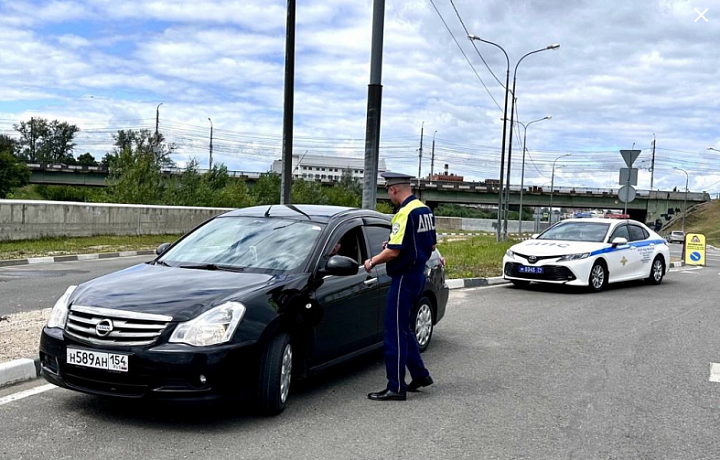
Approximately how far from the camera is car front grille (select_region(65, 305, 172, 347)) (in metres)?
4.73

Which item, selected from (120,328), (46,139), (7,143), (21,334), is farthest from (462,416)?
(46,139)

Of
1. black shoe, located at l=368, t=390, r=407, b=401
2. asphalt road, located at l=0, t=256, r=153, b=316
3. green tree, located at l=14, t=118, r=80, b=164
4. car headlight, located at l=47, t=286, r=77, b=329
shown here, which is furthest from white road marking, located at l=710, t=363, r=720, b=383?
green tree, located at l=14, t=118, r=80, b=164

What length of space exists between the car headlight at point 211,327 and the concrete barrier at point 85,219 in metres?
19.6

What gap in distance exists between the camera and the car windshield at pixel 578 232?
14723mm

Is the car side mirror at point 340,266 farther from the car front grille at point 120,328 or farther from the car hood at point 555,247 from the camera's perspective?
the car hood at point 555,247

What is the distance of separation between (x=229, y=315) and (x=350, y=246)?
192 cm

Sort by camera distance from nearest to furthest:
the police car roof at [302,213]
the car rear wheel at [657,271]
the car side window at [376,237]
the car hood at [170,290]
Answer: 1. the car hood at [170,290]
2. the police car roof at [302,213]
3. the car side window at [376,237]
4. the car rear wheel at [657,271]

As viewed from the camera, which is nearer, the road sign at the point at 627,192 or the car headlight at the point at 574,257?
the car headlight at the point at 574,257

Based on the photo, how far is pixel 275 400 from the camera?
5.09 meters

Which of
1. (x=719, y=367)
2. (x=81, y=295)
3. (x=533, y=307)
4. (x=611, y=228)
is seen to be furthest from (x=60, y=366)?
(x=611, y=228)

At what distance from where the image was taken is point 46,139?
112 m

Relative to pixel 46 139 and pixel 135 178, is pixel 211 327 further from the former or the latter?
pixel 46 139

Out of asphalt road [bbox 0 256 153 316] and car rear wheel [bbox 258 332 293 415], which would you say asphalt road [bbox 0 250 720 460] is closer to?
car rear wheel [bbox 258 332 293 415]

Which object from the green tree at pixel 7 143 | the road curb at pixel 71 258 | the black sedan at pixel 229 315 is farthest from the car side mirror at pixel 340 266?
the green tree at pixel 7 143
